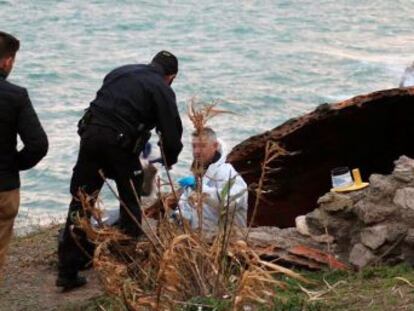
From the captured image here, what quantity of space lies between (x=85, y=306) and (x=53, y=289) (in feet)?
2.04

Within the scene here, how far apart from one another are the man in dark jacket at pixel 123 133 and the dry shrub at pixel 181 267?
1013 mm

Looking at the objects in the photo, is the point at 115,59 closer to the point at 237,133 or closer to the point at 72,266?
the point at 237,133

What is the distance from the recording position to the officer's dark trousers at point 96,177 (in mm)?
6980

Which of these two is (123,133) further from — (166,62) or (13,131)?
(13,131)

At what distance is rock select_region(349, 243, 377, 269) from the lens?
686 centimetres

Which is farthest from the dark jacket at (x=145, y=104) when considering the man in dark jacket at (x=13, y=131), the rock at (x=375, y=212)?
the rock at (x=375, y=212)

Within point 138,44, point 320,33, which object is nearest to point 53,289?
point 138,44

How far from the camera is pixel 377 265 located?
22.2 ft

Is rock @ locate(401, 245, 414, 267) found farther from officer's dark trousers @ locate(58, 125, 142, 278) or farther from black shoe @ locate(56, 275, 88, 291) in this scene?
black shoe @ locate(56, 275, 88, 291)

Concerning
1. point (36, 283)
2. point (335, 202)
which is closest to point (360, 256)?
point (335, 202)

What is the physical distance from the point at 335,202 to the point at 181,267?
2129mm

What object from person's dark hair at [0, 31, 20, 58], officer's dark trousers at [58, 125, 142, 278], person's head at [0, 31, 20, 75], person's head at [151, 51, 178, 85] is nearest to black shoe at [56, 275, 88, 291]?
officer's dark trousers at [58, 125, 142, 278]

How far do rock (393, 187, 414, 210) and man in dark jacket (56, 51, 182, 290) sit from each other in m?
1.49

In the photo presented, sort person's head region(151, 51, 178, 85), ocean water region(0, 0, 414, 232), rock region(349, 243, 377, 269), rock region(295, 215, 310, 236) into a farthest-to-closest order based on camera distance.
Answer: ocean water region(0, 0, 414, 232), rock region(295, 215, 310, 236), person's head region(151, 51, 178, 85), rock region(349, 243, 377, 269)
